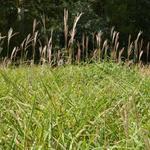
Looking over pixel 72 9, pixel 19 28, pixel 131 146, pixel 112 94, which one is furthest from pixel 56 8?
pixel 131 146

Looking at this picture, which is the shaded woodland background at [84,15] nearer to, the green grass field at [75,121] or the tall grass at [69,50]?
the tall grass at [69,50]

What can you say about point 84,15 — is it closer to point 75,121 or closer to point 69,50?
point 69,50

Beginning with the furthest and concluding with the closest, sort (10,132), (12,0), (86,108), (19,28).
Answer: (12,0) < (19,28) < (86,108) < (10,132)

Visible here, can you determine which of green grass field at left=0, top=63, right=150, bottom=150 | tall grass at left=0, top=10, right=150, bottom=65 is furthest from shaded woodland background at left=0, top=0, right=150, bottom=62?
green grass field at left=0, top=63, right=150, bottom=150

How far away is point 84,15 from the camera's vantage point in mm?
28984

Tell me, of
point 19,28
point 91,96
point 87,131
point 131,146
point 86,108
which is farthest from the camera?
point 19,28

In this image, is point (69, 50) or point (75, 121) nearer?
point (75, 121)

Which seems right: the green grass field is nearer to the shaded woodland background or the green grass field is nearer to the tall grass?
the tall grass

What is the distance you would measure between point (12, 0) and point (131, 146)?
2594cm

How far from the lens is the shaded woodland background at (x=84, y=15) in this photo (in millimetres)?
27344

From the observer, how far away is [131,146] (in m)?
3.19

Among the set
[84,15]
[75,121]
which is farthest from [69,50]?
[84,15]

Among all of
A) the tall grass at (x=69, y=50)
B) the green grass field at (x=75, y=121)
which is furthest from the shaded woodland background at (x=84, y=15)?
the green grass field at (x=75, y=121)

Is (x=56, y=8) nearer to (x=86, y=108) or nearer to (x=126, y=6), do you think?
(x=126, y=6)
